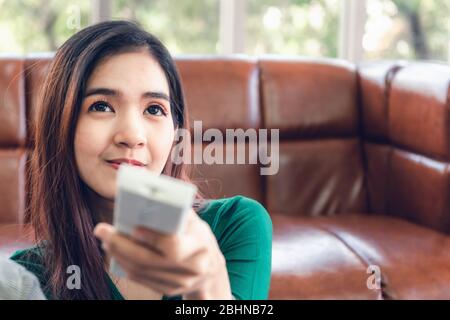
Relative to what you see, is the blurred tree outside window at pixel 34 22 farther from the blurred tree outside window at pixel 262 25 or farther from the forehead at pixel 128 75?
the forehead at pixel 128 75

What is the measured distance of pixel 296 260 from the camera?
1.92 metres

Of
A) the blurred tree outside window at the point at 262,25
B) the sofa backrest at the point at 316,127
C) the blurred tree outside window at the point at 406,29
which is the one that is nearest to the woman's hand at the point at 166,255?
the sofa backrest at the point at 316,127

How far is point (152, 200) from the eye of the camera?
0.50 m

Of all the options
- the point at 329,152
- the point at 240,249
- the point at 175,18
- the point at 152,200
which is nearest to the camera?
the point at 152,200

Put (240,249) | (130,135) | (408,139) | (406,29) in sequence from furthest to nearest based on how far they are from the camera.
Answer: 1. (406,29)
2. (408,139)
3. (240,249)
4. (130,135)

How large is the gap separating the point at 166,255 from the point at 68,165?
420mm

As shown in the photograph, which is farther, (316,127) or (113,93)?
(316,127)

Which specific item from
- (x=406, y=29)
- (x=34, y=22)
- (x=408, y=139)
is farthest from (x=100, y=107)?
(x=406, y=29)

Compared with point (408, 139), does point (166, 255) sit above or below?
above

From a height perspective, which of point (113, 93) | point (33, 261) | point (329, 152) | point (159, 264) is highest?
point (113, 93)

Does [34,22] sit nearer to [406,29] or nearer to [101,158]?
[406,29]

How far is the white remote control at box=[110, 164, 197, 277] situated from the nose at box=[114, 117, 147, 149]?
33 cm

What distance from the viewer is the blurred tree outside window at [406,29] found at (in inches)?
127
